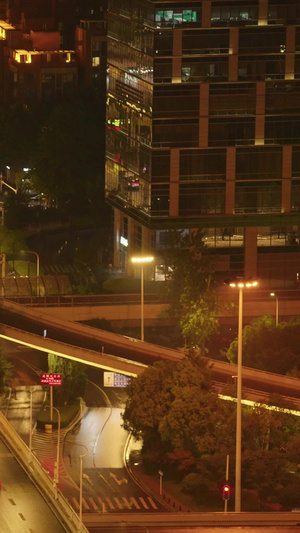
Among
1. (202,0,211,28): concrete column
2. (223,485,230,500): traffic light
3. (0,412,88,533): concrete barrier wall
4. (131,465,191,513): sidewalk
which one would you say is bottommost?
(131,465,191,513): sidewalk

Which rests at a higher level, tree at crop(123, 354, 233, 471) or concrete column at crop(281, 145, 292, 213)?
concrete column at crop(281, 145, 292, 213)

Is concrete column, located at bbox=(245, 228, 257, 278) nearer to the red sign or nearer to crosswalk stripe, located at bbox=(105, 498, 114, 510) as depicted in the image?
the red sign

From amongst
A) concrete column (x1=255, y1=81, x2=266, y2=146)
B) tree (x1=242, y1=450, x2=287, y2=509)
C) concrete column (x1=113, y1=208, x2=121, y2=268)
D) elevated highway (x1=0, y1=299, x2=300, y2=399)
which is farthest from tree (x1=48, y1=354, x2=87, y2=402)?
concrete column (x1=113, y1=208, x2=121, y2=268)

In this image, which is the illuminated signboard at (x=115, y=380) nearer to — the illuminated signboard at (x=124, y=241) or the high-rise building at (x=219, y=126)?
the high-rise building at (x=219, y=126)

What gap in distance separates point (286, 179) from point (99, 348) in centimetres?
3355

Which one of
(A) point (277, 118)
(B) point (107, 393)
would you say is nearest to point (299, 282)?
(A) point (277, 118)

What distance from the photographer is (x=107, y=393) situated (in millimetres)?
107625

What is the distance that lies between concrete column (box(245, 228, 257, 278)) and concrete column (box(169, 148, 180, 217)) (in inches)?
278

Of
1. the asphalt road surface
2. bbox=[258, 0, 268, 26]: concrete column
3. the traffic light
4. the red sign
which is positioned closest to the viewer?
the asphalt road surface

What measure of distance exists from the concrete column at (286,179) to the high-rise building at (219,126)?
9cm

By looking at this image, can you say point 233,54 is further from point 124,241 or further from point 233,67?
point 124,241

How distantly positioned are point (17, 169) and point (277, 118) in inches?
2873

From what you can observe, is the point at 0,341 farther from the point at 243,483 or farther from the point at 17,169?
the point at 17,169

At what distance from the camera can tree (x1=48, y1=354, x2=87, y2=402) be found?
103 m
